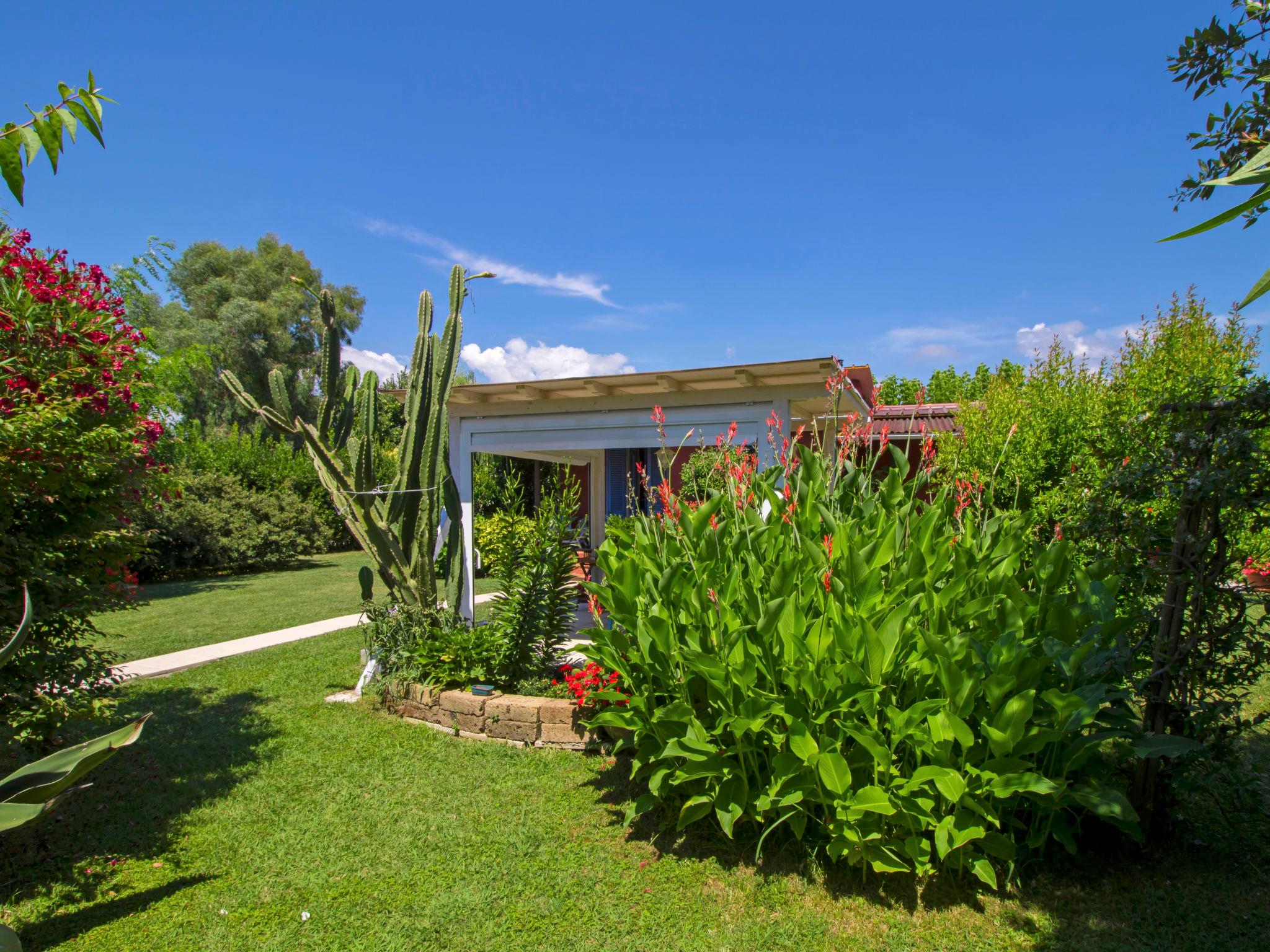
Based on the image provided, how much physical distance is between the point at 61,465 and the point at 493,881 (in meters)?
3.01

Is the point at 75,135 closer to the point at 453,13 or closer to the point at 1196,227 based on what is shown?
the point at 1196,227

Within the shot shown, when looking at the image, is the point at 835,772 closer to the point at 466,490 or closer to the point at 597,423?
the point at 597,423

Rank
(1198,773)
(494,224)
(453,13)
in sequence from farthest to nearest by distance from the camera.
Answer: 1. (494,224)
2. (453,13)
3. (1198,773)

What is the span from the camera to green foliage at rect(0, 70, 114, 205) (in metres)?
1.88

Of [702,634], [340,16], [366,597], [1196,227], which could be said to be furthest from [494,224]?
[1196,227]

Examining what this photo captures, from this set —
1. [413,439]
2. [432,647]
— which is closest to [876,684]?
[432,647]

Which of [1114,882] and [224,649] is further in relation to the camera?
[224,649]

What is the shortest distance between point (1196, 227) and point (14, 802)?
2.85 m

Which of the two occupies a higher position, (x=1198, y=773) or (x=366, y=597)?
(x=366, y=597)

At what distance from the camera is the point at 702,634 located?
3516 millimetres

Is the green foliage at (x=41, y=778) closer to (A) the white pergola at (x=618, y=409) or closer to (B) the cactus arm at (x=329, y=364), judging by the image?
(B) the cactus arm at (x=329, y=364)

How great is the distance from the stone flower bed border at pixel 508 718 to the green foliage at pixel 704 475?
1.88 m

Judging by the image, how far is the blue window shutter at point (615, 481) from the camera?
15625 millimetres

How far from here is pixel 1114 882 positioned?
10.2 ft
